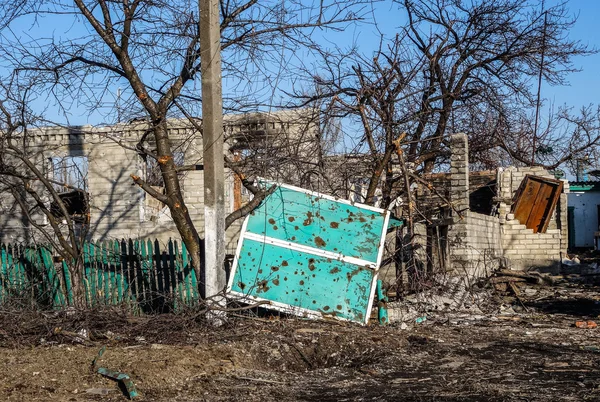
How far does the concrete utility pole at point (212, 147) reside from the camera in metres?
7.98

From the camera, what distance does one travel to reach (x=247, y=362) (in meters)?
7.08

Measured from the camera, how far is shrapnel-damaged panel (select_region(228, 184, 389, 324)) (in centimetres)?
887

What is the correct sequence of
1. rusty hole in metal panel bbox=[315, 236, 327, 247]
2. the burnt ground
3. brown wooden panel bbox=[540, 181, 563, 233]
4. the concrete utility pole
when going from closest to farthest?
the burnt ground < the concrete utility pole < rusty hole in metal panel bbox=[315, 236, 327, 247] < brown wooden panel bbox=[540, 181, 563, 233]

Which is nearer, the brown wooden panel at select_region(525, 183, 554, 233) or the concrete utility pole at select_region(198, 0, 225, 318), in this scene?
the concrete utility pole at select_region(198, 0, 225, 318)

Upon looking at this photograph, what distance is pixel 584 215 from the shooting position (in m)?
38.2

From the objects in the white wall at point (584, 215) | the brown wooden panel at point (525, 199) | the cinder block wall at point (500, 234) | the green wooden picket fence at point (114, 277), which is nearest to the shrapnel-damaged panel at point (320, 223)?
the green wooden picket fence at point (114, 277)

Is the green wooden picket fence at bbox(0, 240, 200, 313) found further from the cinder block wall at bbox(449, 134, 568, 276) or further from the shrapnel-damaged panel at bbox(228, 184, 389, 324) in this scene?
the cinder block wall at bbox(449, 134, 568, 276)

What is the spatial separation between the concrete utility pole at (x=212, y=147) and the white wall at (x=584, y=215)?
33594 mm

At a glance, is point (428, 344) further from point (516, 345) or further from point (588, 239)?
point (588, 239)

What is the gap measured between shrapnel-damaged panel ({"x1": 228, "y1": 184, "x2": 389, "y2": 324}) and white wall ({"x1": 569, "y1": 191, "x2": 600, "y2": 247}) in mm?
32005

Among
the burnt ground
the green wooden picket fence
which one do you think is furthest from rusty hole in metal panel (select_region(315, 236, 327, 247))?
the green wooden picket fence

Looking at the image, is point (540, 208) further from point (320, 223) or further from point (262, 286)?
point (262, 286)

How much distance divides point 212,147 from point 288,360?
2.45m

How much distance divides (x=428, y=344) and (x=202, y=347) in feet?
8.85
